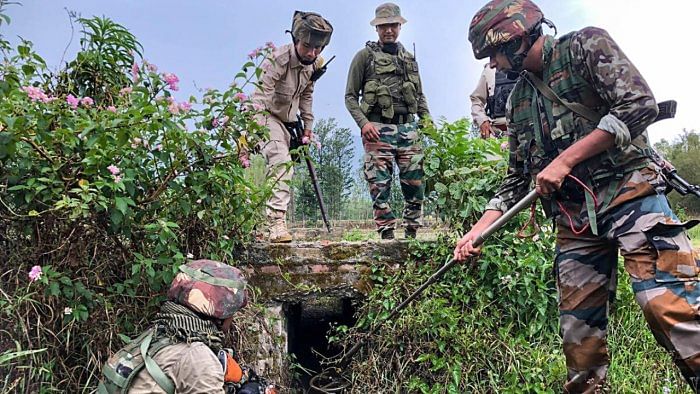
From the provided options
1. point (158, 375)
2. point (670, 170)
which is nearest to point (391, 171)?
point (670, 170)

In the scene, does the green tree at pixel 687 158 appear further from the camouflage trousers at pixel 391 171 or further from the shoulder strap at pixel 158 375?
the shoulder strap at pixel 158 375

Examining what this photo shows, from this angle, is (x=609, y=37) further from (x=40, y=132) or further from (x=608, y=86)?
(x=40, y=132)

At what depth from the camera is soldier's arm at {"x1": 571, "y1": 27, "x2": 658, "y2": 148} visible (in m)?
2.07

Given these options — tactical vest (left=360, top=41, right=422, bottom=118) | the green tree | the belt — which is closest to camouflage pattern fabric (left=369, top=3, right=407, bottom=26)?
tactical vest (left=360, top=41, right=422, bottom=118)

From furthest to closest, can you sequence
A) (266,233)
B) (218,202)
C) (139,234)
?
(266,233) → (218,202) → (139,234)

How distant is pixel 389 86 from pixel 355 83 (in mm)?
289

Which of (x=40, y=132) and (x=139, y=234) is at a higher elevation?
(x=40, y=132)

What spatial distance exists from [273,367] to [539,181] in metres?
2.14

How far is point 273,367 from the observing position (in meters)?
3.48

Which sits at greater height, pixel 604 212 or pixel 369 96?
pixel 369 96

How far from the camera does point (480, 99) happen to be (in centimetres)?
535

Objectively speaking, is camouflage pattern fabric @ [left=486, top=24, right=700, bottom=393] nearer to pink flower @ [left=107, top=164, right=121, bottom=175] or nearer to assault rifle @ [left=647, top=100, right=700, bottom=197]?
assault rifle @ [left=647, top=100, right=700, bottom=197]

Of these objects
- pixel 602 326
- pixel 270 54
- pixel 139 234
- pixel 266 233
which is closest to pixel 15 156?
pixel 139 234

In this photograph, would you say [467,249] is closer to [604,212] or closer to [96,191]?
[604,212]
